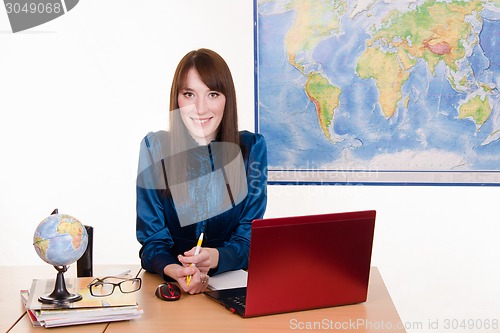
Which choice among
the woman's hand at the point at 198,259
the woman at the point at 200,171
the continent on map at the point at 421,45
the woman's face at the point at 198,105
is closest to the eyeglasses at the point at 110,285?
the woman's hand at the point at 198,259

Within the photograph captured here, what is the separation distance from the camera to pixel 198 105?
2.49m

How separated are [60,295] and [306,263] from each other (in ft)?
2.22

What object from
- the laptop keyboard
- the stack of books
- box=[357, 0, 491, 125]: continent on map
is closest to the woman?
the laptop keyboard

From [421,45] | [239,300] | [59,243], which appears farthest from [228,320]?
[421,45]

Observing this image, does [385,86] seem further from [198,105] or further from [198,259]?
[198,259]

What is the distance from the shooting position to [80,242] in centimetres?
179

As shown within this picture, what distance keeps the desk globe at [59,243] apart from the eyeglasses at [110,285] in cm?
9

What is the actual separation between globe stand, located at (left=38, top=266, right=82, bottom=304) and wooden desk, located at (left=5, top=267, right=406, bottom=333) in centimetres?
8

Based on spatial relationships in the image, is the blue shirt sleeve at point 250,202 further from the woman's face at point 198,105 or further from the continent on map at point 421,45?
the continent on map at point 421,45

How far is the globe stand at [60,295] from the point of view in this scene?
1.78m

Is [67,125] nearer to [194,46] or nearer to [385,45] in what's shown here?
[194,46]

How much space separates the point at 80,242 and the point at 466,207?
250 cm

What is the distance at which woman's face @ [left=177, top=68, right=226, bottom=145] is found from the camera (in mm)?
2486

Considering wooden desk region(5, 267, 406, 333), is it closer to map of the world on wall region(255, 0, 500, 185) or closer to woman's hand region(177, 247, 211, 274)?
woman's hand region(177, 247, 211, 274)
